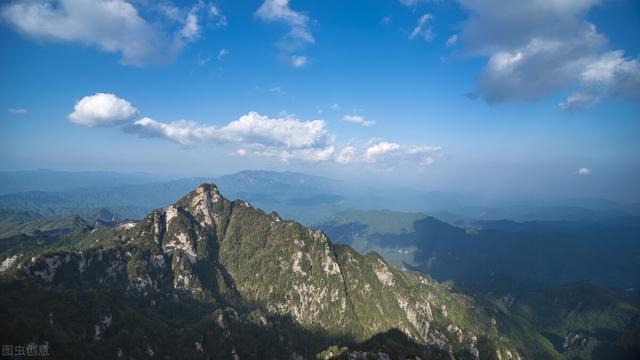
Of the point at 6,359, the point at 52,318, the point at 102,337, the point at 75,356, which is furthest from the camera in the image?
the point at 102,337

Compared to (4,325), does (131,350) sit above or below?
below

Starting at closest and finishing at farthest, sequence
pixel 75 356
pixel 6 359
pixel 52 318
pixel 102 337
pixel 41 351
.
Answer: pixel 6 359 → pixel 41 351 → pixel 75 356 → pixel 52 318 → pixel 102 337

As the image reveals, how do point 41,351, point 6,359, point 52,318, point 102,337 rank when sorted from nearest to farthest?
point 6,359, point 41,351, point 52,318, point 102,337

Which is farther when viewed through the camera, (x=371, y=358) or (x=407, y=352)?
(x=407, y=352)

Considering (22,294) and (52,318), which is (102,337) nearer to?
(52,318)

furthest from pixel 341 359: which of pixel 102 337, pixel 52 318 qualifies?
pixel 52 318

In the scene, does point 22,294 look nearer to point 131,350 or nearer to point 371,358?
point 131,350

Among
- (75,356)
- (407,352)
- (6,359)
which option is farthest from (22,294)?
(407,352)

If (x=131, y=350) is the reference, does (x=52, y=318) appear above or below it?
above

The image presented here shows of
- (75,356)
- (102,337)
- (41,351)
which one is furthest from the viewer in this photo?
(102,337)
